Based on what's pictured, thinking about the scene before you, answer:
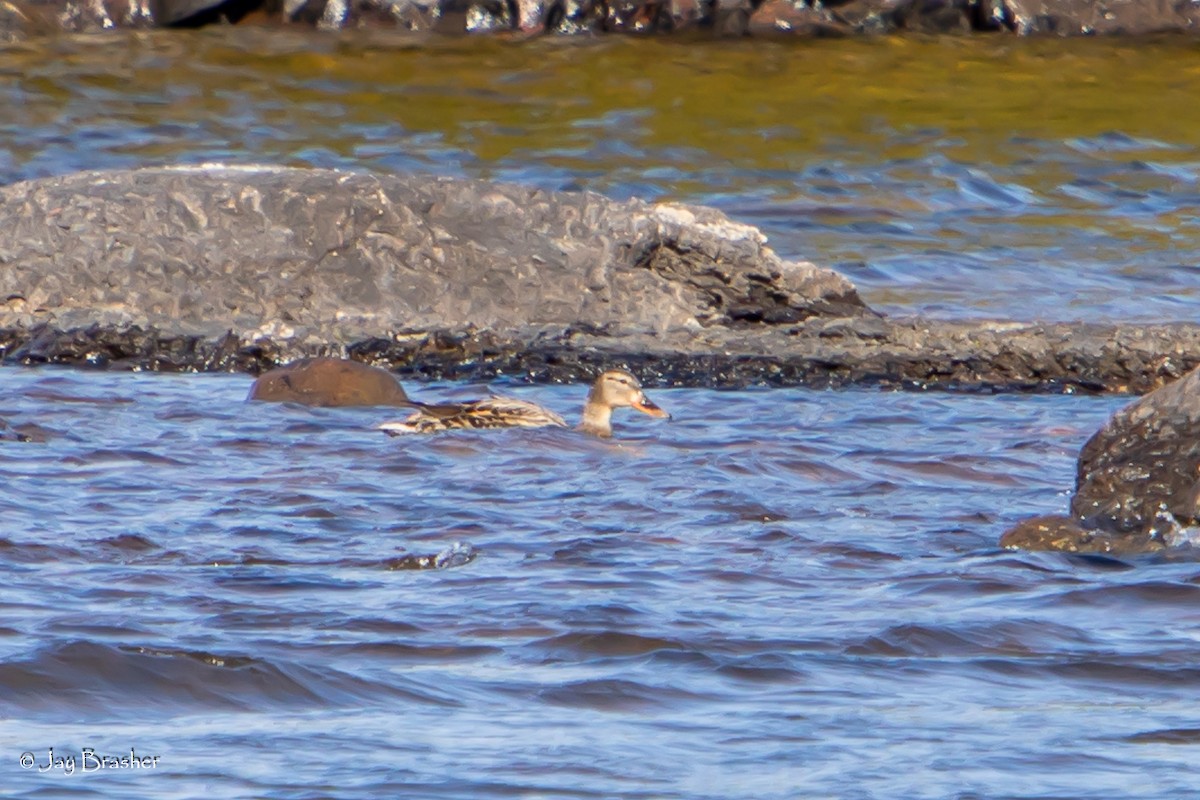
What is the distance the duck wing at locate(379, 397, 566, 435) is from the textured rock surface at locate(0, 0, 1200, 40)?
49.2 feet

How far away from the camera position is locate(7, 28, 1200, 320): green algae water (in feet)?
42.5

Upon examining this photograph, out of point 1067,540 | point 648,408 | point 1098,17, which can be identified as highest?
point 1098,17

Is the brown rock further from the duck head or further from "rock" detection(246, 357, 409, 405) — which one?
"rock" detection(246, 357, 409, 405)

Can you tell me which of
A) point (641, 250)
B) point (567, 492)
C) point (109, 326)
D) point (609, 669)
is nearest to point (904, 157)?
point (641, 250)

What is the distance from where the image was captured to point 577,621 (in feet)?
17.4

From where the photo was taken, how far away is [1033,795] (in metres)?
4.13

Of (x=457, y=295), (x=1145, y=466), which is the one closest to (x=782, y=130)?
(x=457, y=295)

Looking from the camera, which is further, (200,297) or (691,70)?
(691,70)

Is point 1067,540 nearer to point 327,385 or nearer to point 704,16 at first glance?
point 327,385

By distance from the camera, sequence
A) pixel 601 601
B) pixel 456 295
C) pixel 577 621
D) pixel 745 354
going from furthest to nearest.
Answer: pixel 456 295 < pixel 745 354 < pixel 601 601 < pixel 577 621

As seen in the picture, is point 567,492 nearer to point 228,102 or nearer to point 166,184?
point 166,184

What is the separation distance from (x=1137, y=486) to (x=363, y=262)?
169 inches

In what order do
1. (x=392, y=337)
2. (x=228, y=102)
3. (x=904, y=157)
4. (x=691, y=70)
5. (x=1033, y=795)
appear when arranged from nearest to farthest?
(x=1033, y=795) < (x=392, y=337) < (x=904, y=157) < (x=228, y=102) < (x=691, y=70)

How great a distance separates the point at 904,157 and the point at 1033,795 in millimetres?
12764
